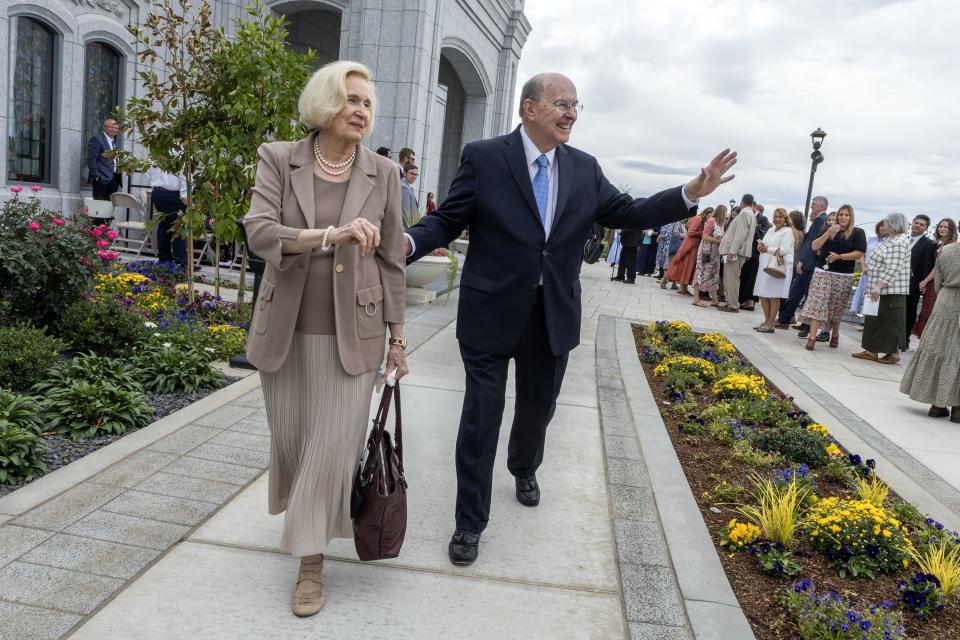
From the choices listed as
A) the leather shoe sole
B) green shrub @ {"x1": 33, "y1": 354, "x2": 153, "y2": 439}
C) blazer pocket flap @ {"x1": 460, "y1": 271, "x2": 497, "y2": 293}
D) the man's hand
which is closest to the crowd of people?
the leather shoe sole

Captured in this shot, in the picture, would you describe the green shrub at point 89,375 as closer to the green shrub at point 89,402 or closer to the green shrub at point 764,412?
the green shrub at point 89,402

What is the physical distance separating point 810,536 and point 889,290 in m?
6.91

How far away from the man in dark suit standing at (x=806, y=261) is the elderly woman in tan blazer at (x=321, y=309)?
443 inches

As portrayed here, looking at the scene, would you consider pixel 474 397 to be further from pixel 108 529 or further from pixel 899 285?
pixel 899 285

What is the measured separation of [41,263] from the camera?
579 centimetres

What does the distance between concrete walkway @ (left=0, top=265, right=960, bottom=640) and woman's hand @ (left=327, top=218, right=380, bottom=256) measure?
1.36 metres

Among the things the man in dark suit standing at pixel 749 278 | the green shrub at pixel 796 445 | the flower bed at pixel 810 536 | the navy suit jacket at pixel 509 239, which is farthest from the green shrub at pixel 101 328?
the man in dark suit standing at pixel 749 278

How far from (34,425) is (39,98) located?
906 centimetres

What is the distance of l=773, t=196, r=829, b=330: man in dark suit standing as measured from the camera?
1291 centimetres

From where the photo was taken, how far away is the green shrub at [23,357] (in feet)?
16.0

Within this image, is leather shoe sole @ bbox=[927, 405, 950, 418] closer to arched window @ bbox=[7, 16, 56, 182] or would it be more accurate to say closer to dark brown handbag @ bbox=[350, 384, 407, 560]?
dark brown handbag @ bbox=[350, 384, 407, 560]

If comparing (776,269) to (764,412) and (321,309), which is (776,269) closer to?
(764,412)

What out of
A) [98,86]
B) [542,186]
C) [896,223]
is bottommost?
[542,186]

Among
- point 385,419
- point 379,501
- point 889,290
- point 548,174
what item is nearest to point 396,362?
point 385,419
